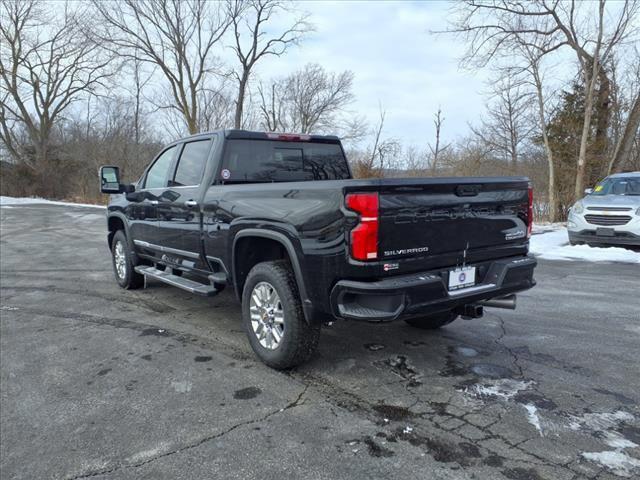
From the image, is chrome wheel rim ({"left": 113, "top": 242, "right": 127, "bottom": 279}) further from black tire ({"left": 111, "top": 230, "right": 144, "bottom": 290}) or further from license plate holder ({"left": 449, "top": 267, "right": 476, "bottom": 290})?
license plate holder ({"left": 449, "top": 267, "right": 476, "bottom": 290})

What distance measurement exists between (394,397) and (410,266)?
0.95 m

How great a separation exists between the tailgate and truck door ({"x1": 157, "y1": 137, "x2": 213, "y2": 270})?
2275 millimetres

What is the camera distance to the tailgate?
3.11 m

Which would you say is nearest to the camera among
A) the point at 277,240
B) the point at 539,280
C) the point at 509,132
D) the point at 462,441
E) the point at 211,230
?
the point at 462,441

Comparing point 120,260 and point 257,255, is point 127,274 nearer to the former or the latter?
point 120,260

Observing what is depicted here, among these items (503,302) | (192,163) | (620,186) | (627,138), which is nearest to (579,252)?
(620,186)

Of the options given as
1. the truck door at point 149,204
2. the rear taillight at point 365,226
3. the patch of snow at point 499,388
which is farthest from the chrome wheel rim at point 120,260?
the patch of snow at point 499,388

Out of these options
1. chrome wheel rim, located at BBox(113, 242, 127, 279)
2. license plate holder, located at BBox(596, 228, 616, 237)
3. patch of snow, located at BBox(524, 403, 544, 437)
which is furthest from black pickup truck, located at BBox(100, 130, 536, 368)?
license plate holder, located at BBox(596, 228, 616, 237)

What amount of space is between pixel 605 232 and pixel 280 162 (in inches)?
316

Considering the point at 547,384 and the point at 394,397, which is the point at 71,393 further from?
the point at 547,384

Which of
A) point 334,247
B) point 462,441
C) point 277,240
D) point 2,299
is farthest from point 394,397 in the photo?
point 2,299

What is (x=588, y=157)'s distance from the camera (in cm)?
1900

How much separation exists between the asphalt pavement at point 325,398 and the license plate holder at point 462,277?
743 millimetres

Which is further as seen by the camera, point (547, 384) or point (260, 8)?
point (260, 8)
